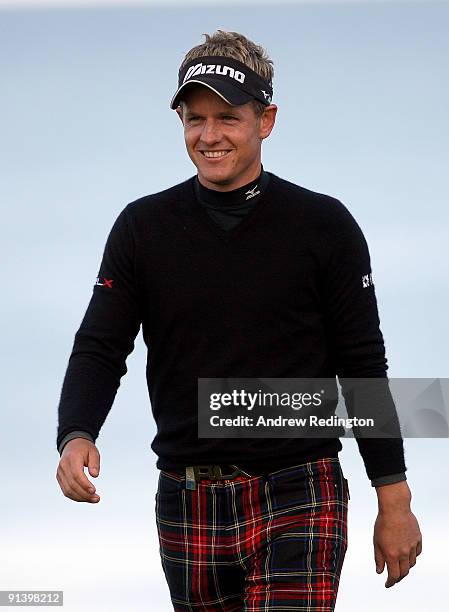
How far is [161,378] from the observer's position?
3.61 m

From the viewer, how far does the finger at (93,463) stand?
329 cm

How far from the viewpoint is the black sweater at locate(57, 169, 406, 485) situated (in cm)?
351

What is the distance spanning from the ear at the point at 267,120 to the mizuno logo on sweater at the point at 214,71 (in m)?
0.15

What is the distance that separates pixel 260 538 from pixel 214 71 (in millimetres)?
1206

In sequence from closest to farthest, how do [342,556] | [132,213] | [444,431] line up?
[342,556], [132,213], [444,431]

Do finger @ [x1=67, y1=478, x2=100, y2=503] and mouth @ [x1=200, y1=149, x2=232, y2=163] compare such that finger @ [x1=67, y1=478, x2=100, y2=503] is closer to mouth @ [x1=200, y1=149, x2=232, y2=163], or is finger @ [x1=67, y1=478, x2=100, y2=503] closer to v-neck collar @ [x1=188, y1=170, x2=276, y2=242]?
v-neck collar @ [x1=188, y1=170, x2=276, y2=242]

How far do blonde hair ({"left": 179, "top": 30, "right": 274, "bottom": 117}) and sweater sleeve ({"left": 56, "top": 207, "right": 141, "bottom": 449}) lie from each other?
476mm

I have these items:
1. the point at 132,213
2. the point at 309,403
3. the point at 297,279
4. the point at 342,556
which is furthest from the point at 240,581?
the point at 132,213

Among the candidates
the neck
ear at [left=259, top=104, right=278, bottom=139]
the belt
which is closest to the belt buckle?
the belt

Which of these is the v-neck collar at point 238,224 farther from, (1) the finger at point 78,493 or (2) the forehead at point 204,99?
(1) the finger at point 78,493

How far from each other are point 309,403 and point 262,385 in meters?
0.13

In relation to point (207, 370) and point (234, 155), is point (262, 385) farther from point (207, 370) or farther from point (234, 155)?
point (234, 155)

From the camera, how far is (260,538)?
3.43 meters

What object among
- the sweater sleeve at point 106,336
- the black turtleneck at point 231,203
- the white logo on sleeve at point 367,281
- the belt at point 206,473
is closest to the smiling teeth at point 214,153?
the black turtleneck at point 231,203
